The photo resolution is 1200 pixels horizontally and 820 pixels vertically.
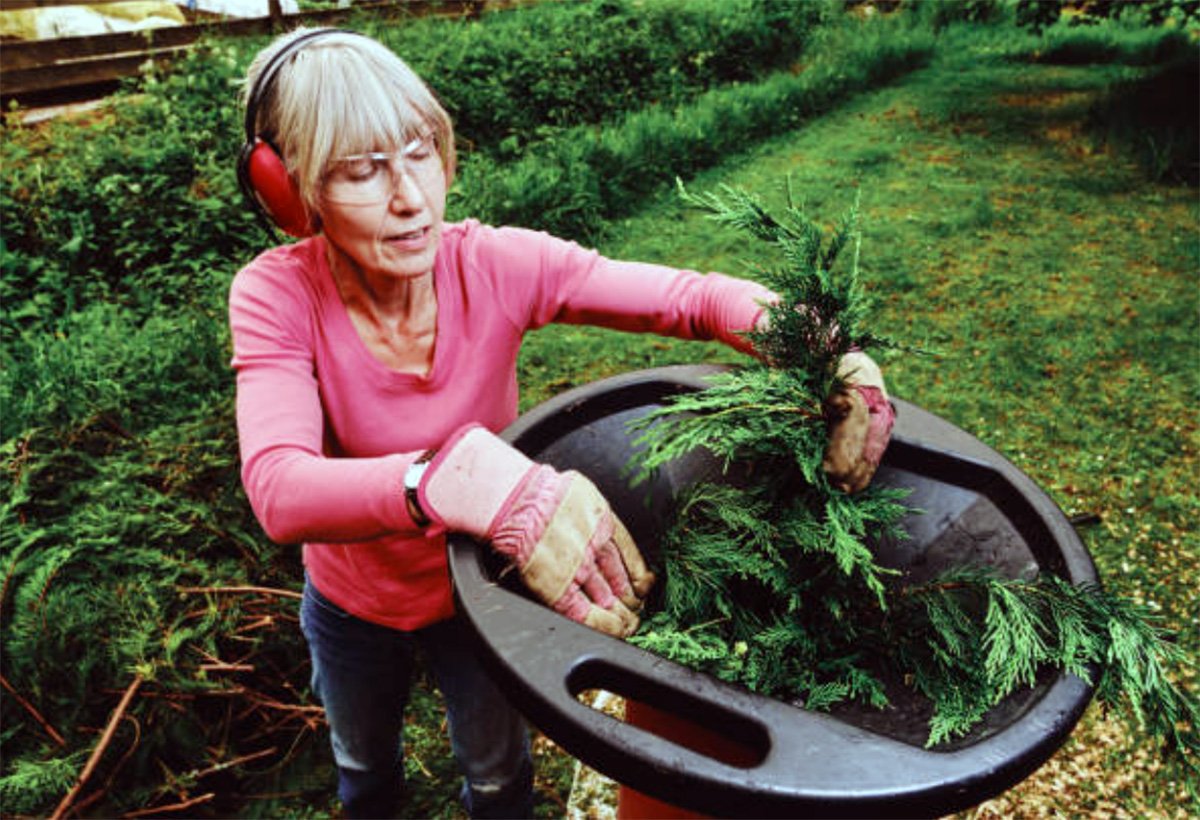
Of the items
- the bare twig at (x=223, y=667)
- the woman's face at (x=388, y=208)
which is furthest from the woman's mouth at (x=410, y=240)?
the bare twig at (x=223, y=667)

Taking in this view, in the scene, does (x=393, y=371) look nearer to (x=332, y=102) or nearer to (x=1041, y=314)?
(x=332, y=102)

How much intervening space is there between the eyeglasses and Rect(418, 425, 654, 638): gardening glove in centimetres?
47

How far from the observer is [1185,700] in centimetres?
105

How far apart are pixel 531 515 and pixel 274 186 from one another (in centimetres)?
78

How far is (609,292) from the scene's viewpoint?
1.65m

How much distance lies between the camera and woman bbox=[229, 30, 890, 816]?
48.8 inches

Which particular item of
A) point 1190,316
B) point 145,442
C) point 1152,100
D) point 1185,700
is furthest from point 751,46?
point 1185,700

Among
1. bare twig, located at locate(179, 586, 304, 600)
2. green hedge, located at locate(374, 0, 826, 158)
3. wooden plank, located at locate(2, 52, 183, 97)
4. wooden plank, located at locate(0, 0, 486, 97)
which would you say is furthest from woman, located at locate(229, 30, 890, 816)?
wooden plank, located at locate(2, 52, 183, 97)

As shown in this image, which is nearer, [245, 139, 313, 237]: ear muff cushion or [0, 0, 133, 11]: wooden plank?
[245, 139, 313, 237]: ear muff cushion

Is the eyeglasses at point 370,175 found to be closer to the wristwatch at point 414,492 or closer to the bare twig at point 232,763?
the wristwatch at point 414,492

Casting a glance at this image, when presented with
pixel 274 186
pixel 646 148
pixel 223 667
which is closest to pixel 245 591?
pixel 223 667

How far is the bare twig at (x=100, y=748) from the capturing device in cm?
212

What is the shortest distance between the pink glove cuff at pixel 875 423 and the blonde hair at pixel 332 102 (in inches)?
34.8

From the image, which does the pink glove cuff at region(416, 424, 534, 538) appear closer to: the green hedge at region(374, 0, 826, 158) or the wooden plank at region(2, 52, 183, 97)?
the green hedge at region(374, 0, 826, 158)
